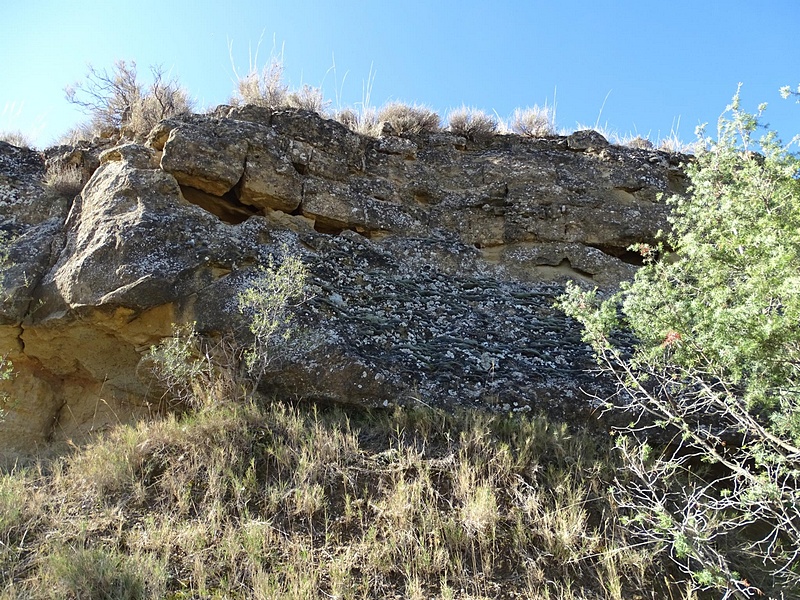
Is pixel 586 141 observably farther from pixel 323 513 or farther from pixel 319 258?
pixel 323 513

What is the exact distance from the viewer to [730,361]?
3652 millimetres

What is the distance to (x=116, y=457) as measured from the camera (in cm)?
440

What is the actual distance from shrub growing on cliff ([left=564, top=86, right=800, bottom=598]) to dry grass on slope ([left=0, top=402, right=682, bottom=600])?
48cm

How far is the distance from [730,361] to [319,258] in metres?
4.08

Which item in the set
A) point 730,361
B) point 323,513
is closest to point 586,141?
point 730,361

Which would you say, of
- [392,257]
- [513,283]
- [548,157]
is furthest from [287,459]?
[548,157]

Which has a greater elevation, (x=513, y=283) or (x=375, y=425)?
(x=513, y=283)

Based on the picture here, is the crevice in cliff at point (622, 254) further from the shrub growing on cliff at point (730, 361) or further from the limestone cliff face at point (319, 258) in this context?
the shrub growing on cliff at point (730, 361)

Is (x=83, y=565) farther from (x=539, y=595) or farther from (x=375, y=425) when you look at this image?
(x=539, y=595)

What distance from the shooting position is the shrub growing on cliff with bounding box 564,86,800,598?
3.50 m

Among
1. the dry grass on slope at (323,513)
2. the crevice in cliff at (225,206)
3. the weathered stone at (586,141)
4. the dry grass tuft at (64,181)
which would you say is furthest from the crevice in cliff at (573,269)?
the dry grass tuft at (64,181)

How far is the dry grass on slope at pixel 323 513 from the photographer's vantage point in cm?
345

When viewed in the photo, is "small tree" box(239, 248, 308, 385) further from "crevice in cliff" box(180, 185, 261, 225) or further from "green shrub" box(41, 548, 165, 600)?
"green shrub" box(41, 548, 165, 600)

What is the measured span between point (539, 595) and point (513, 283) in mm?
3927
